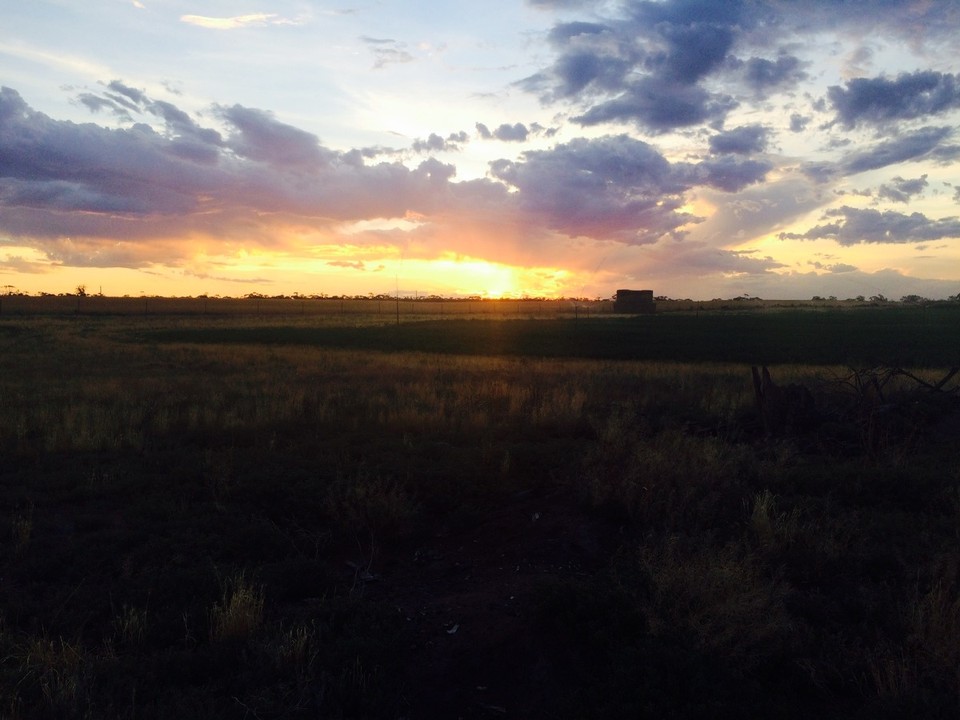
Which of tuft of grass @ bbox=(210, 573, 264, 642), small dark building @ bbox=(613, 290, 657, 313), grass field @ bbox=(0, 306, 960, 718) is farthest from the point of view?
small dark building @ bbox=(613, 290, 657, 313)

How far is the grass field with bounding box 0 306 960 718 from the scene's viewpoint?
4.40 meters

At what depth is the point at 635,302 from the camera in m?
111

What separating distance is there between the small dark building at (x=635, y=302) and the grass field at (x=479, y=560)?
98.2 meters

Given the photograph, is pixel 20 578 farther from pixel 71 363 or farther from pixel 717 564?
pixel 71 363

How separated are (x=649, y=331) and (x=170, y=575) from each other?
157 ft

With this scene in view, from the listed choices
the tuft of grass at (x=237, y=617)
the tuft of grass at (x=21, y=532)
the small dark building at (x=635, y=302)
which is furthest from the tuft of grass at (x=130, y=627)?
the small dark building at (x=635, y=302)

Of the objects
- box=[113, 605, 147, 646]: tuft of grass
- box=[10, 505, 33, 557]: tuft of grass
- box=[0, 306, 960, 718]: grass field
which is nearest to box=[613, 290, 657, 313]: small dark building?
box=[0, 306, 960, 718]: grass field

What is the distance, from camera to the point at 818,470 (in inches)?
355

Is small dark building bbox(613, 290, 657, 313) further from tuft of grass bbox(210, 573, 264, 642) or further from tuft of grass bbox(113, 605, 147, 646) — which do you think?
tuft of grass bbox(113, 605, 147, 646)

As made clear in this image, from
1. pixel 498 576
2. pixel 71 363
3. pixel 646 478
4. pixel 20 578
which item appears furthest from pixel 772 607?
pixel 71 363

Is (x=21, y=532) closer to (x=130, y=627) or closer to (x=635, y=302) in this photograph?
(x=130, y=627)

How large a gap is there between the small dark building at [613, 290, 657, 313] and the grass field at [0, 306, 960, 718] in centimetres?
9817

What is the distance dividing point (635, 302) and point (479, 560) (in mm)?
107486

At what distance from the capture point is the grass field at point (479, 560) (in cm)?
440
